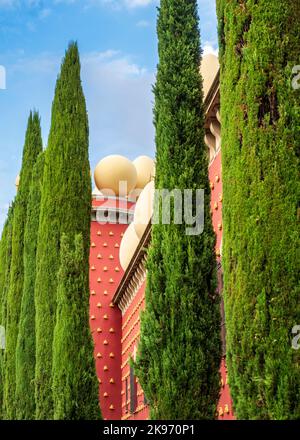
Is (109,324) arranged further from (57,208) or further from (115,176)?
(57,208)

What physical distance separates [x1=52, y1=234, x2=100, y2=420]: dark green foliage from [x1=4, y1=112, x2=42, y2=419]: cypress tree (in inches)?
210

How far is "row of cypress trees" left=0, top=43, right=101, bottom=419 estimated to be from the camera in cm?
1109

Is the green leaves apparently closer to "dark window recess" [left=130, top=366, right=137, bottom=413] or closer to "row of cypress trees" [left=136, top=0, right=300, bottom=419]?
"row of cypress trees" [left=136, top=0, right=300, bottom=419]

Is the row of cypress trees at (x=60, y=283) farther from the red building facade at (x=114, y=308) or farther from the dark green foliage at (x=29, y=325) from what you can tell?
the red building facade at (x=114, y=308)

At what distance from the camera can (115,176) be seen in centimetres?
2080

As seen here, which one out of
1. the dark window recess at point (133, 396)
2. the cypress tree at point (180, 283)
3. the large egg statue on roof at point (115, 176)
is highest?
the large egg statue on roof at point (115, 176)

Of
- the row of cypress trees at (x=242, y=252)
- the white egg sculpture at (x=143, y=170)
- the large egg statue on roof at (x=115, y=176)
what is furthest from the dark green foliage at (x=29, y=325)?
the white egg sculpture at (x=143, y=170)

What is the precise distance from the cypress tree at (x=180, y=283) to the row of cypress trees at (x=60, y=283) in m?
3.24

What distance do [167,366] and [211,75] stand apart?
6977 millimetres

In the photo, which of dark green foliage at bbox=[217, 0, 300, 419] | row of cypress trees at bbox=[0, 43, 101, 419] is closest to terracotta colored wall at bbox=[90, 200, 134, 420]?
row of cypress trees at bbox=[0, 43, 101, 419]

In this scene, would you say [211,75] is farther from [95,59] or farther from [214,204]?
[214,204]

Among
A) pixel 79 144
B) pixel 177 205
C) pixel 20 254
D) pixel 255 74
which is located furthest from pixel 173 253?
pixel 20 254

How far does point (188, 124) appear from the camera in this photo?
28.6ft

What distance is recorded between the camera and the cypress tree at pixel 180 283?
7.82 metres
